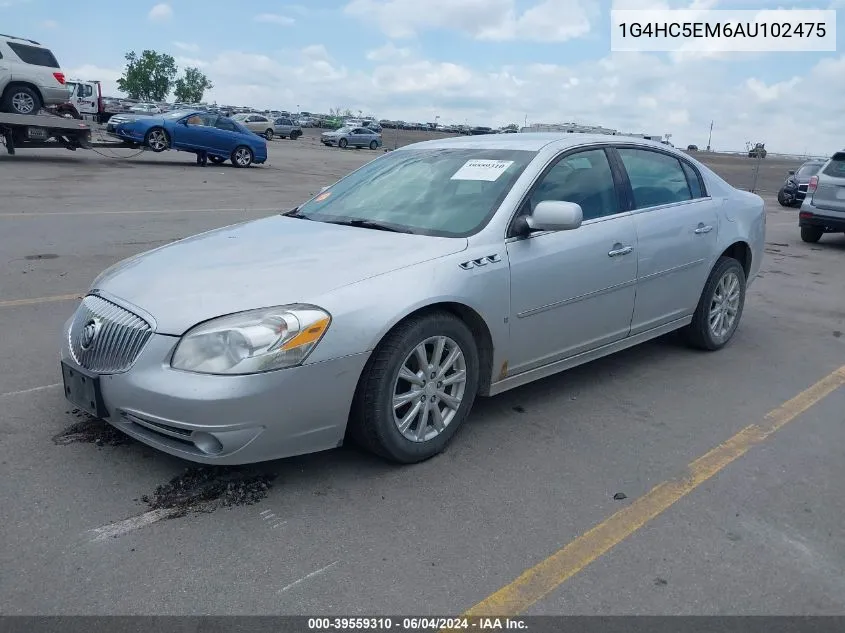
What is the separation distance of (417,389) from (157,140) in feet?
68.3

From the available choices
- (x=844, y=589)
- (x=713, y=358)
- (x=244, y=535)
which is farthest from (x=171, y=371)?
(x=713, y=358)

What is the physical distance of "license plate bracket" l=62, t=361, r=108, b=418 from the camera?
10.8ft

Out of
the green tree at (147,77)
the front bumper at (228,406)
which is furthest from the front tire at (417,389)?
the green tree at (147,77)

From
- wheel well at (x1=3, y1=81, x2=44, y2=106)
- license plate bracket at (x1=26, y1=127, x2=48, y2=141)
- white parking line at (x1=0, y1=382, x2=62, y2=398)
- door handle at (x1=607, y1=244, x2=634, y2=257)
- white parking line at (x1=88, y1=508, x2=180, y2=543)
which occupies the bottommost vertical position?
white parking line at (x1=88, y1=508, x2=180, y2=543)

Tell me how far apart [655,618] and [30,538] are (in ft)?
7.65

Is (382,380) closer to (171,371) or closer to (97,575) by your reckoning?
(171,371)

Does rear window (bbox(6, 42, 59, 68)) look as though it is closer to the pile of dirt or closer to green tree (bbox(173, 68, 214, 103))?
the pile of dirt

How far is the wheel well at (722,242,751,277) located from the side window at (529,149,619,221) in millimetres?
1588

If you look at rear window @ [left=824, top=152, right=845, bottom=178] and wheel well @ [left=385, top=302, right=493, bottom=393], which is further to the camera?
rear window @ [left=824, top=152, right=845, bottom=178]

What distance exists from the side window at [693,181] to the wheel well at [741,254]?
0.55 meters

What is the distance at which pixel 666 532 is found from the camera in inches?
124

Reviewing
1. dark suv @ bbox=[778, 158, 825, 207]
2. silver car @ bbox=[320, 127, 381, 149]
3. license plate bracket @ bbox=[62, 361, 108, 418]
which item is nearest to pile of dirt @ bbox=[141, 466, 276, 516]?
license plate bracket @ bbox=[62, 361, 108, 418]

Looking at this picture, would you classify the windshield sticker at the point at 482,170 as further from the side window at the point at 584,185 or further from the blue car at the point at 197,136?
the blue car at the point at 197,136

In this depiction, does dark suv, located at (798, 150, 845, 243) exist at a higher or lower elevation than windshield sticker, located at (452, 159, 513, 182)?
lower
